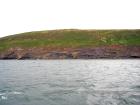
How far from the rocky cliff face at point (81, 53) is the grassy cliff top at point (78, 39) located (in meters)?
6.18

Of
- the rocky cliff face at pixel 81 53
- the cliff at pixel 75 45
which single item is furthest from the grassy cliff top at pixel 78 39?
the rocky cliff face at pixel 81 53

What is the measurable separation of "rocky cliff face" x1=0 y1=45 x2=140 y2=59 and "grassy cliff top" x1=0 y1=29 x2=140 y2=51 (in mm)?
6177

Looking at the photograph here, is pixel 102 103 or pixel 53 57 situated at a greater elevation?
pixel 102 103

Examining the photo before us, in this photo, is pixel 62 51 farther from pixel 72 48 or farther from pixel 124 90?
pixel 124 90

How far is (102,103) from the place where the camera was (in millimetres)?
30641

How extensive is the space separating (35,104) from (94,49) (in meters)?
136

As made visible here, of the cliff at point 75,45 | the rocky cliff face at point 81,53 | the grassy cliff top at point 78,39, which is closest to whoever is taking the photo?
the rocky cliff face at point 81,53

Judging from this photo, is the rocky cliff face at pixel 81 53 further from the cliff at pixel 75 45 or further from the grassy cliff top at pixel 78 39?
the grassy cliff top at pixel 78 39

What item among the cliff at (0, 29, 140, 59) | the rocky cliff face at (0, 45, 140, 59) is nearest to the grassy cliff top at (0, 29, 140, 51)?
the cliff at (0, 29, 140, 59)

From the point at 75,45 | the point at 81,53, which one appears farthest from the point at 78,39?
the point at 81,53

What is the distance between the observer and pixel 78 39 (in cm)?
18450

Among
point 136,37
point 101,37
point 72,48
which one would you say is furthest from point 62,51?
point 136,37

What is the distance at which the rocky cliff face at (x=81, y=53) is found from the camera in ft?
527

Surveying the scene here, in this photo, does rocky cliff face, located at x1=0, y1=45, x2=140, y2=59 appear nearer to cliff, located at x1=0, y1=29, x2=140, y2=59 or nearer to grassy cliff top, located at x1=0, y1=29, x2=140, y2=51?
cliff, located at x1=0, y1=29, x2=140, y2=59
